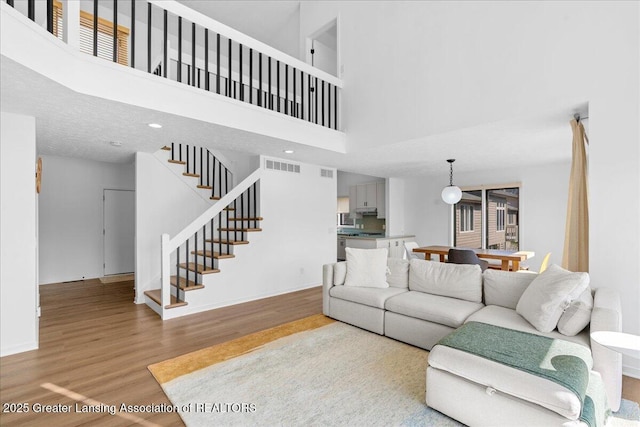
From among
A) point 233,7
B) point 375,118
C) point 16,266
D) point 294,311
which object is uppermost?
point 233,7

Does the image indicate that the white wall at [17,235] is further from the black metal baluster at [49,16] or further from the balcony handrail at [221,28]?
the balcony handrail at [221,28]

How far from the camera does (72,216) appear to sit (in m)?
6.15

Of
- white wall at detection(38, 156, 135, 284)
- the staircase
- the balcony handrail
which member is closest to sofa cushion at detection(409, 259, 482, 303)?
the staircase

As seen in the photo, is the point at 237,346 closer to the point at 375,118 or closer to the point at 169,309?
the point at 169,309

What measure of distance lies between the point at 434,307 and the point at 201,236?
14.3 ft

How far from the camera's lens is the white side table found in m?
1.61

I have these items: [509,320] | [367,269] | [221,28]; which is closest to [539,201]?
[367,269]

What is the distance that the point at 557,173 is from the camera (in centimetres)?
580

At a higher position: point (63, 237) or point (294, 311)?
point (63, 237)

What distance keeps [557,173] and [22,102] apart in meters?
7.79

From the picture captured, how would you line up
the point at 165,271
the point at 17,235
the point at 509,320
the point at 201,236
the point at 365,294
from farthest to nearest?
the point at 201,236 → the point at 165,271 → the point at 365,294 → the point at 17,235 → the point at 509,320

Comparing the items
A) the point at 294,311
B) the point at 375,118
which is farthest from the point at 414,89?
the point at 294,311

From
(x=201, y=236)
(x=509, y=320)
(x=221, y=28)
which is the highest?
(x=221, y=28)

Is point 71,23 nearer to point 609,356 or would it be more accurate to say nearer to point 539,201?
point 609,356
